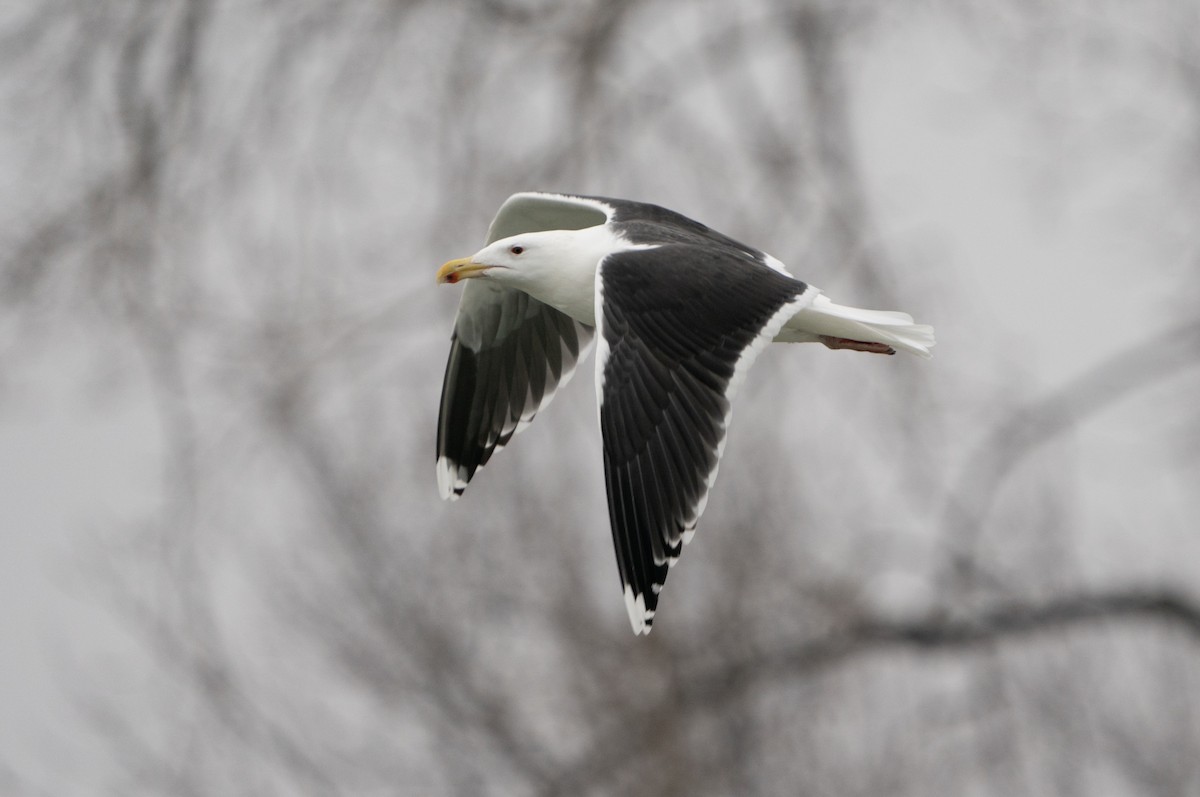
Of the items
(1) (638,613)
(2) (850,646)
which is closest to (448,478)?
(1) (638,613)

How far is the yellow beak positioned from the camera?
5328 mm

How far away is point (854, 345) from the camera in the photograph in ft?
17.9

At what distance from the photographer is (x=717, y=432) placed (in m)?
4.47

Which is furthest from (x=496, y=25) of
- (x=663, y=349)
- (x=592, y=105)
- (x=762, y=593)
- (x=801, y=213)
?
(x=663, y=349)

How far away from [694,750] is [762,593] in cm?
85

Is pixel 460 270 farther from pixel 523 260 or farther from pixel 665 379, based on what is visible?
pixel 665 379

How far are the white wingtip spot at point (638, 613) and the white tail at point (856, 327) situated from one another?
115cm

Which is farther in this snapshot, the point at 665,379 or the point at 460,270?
the point at 460,270

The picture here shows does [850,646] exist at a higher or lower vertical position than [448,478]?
higher

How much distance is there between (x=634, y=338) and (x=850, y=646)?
6.44 m

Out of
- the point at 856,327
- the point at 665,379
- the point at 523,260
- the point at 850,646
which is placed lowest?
the point at 665,379

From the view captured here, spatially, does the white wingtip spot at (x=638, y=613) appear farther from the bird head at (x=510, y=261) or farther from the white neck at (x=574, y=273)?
the bird head at (x=510, y=261)

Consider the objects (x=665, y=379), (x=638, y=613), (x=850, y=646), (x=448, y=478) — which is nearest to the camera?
(x=638, y=613)

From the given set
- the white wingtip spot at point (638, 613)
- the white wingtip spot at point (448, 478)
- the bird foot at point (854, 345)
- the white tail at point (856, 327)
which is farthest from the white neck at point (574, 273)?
the white wingtip spot at point (638, 613)
